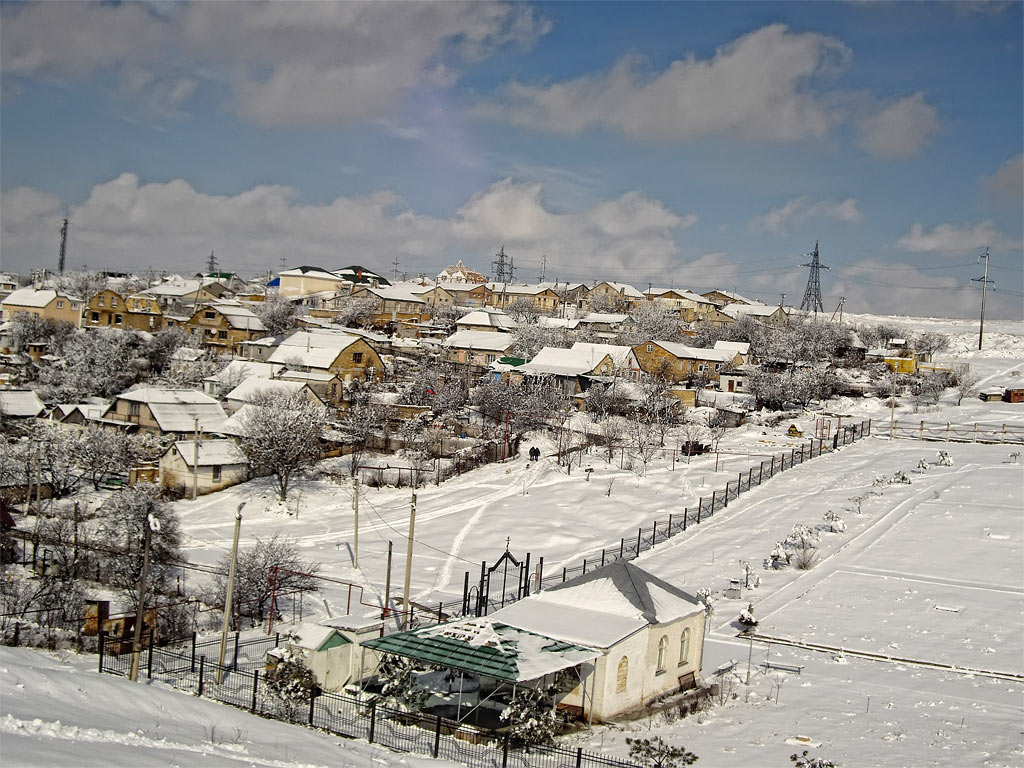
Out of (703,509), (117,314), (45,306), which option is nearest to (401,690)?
(703,509)

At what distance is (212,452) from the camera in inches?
1586

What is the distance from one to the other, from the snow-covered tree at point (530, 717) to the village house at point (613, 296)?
90.2 m

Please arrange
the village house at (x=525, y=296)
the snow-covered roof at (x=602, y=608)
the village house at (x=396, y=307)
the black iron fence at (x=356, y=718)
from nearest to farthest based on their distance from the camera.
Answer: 1. the black iron fence at (x=356, y=718)
2. the snow-covered roof at (x=602, y=608)
3. the village house at (x=396, y=307)
4. the village house at (x=525, y=296)

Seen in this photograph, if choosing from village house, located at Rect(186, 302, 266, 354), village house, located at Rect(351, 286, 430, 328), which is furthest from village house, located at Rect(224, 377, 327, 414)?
village house, located at Rect(351, 286, 430, 328)

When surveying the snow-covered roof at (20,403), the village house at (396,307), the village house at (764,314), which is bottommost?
the snow-covered roof at (20,403)

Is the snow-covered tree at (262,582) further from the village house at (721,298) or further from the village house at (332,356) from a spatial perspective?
the village house at (721,298)

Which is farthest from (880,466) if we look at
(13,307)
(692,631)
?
(13,307)

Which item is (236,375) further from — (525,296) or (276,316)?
(525,296)

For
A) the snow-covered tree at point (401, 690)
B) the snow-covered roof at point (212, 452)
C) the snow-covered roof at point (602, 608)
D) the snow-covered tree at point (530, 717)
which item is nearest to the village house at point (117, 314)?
the snow-covered roof at point (212, 452)

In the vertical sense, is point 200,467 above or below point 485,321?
below

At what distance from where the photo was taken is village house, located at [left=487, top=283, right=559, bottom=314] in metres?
99.8

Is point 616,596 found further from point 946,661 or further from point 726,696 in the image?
point 946,661

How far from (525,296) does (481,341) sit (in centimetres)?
3267

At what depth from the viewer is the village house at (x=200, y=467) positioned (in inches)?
1545
